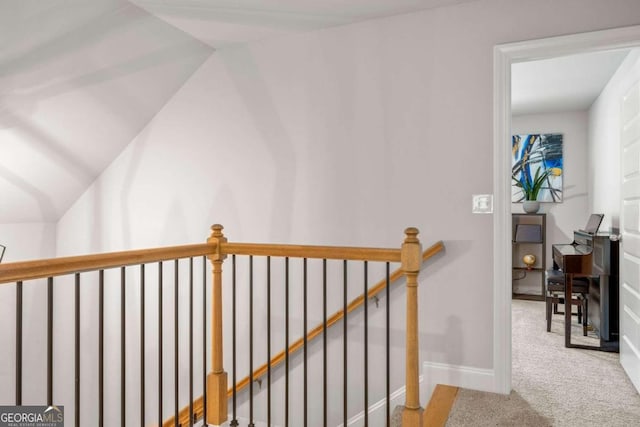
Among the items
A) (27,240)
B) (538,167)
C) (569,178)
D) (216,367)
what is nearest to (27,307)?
(27,240)

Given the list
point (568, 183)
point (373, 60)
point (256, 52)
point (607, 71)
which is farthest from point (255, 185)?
point (568, 183)

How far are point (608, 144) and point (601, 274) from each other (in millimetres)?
1416

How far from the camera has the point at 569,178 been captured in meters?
5.71

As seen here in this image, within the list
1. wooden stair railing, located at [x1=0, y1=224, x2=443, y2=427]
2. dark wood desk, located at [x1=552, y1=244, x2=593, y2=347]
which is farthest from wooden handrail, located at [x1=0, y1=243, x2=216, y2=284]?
dark wood desk, located at [x1=552, y1=244, x2=593, y2=347]

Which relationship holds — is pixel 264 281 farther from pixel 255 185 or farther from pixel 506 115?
pixel 506 115

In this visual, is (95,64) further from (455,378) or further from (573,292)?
(573,292)

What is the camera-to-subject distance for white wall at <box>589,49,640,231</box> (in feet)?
11.4

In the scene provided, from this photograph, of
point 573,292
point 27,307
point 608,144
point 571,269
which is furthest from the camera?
point 608,144

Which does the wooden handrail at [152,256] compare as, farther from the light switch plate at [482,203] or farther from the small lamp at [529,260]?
the small lamp at [529,260]

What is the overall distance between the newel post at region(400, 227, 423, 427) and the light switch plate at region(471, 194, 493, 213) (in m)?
0.78

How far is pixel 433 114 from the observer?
8.87 ft

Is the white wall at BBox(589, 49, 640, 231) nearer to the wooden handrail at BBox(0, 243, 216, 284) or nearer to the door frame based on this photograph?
the door frame

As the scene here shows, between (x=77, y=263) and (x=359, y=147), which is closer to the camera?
(x=77, y=263)

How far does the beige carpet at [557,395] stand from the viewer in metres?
2.28
